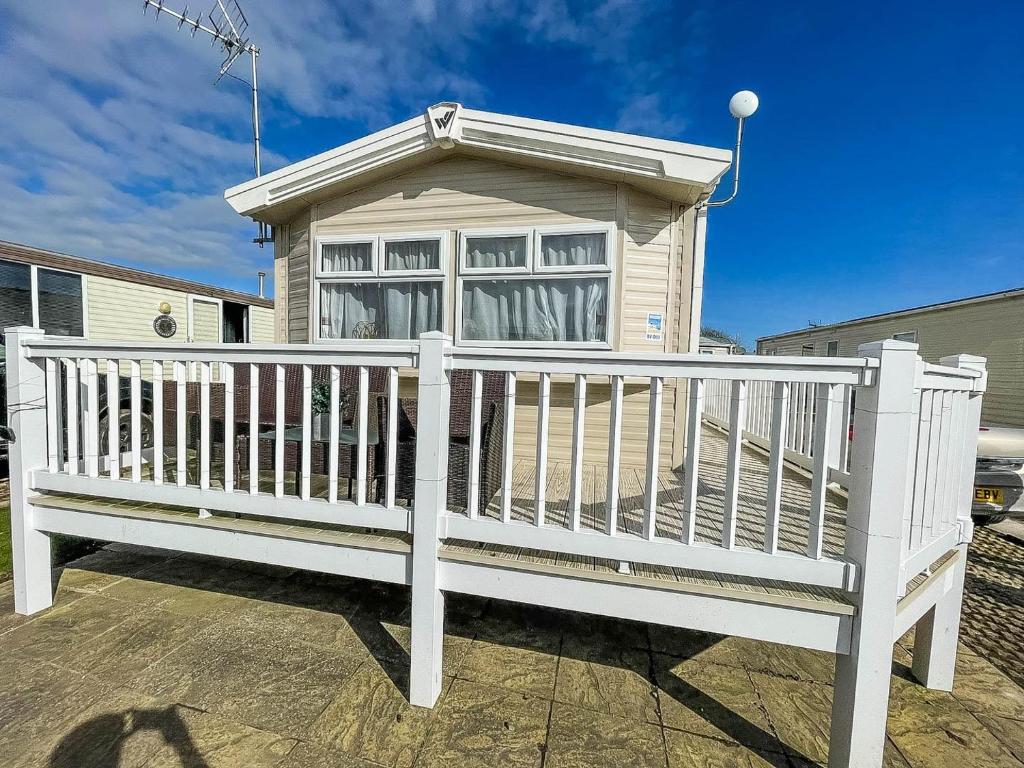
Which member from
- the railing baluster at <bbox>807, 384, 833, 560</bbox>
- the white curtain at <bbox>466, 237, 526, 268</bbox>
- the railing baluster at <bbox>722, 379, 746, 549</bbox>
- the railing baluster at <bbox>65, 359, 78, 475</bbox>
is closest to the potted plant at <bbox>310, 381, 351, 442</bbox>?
the railing baluster at <bbox>65, 359, 78, 475</bbox>

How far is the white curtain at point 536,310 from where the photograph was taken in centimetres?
402

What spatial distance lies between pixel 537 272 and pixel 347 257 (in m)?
2.05

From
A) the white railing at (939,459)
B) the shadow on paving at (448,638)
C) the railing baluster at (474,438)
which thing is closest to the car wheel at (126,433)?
the shadow on paving at (448,638)

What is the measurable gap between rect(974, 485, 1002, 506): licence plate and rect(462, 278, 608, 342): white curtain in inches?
139

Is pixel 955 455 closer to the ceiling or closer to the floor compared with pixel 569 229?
closer to the floor

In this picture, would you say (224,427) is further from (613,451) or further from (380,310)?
(380,310)

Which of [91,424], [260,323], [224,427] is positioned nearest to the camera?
[224,427]

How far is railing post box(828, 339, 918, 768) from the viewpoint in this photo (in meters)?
1.51

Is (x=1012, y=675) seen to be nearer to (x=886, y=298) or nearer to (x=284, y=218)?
(x=284, y=218)

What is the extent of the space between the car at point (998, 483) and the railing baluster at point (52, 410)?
6799 millimetres

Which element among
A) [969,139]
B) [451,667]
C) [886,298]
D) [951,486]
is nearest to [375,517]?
[451,667]

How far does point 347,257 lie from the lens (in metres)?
4.58

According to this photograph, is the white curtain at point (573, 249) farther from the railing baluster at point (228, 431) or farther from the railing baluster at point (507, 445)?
the railing baluster at point (228, 431)

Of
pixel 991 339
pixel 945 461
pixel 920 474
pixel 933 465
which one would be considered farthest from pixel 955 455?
pixel 991 339
